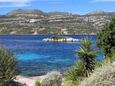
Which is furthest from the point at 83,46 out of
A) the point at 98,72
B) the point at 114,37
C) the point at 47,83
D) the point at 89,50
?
the point at 114,37

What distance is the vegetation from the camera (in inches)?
1342

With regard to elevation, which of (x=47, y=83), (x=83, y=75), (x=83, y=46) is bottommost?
(x=47, y=83)

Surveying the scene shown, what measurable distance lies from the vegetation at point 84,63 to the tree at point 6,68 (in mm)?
19548

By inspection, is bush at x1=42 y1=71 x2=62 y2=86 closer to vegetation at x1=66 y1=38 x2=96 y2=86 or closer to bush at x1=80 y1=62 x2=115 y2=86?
vegetation at x1=66 y1=38 x2=96 y2=86

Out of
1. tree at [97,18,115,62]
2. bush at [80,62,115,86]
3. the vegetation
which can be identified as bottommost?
tree at [97,18,115,62]

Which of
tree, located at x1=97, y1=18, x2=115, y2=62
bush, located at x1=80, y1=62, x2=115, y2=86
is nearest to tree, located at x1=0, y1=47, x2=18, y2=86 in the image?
tree, located at x1=97, y1=18, x2=115, y2=62


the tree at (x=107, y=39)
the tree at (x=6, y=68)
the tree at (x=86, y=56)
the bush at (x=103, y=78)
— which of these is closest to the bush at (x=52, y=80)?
the tree at (x=6, y=68)

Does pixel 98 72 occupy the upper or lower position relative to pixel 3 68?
upper

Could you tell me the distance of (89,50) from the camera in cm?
3481

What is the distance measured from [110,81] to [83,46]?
49.3 feet

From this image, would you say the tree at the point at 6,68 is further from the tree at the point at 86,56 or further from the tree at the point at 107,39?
the tree at the point at 86,56

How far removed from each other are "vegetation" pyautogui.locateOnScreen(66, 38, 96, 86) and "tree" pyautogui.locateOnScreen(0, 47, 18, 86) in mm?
19548

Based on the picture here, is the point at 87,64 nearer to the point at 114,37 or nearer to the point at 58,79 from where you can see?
the point at 58,79

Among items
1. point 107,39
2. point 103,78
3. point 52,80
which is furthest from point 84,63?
point 107,39
